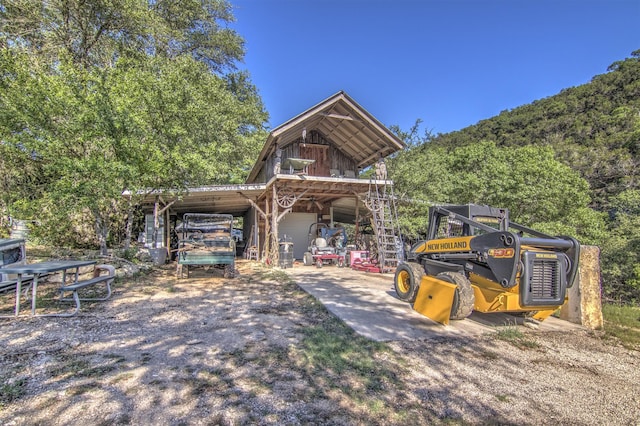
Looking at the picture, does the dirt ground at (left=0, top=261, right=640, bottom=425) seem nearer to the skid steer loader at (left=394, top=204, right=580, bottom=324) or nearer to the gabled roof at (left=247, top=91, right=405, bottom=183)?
the skid steer loader at (left=394, top=204, right=580, bottom=324)

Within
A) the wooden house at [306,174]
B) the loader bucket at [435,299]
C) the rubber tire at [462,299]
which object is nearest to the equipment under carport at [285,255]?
the wooden house at [306,174]

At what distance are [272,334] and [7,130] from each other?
8.63 meters

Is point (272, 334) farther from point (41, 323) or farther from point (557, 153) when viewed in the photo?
point (557, 153)

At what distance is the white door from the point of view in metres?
16.7

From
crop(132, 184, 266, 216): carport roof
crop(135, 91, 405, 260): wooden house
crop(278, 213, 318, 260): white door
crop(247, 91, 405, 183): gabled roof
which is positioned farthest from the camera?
crop(278, 213, 318, 260): white door

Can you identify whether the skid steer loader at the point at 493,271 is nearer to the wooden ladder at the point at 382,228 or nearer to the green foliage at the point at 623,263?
the wooden ladder at the point at 382,228

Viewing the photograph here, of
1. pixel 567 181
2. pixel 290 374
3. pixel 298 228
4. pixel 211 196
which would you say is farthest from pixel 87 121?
pixel 567 181

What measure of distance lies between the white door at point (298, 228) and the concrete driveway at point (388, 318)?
9.00 metres

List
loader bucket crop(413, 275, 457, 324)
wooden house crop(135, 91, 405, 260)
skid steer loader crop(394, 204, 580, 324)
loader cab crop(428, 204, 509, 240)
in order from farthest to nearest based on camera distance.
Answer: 1. wooden house crop(135, 91, 405, 260)
2. loader cab crop(428, 204, 509, 240)
3. loader bucket crop(413, 275, 457, 324)
4. skid steer loader crop(394, 204, 580, 324)

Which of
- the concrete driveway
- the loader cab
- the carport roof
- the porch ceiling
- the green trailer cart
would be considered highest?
the porch ceiling

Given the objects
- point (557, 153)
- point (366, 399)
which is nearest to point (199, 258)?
point (366, 399)

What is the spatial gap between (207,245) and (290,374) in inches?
280

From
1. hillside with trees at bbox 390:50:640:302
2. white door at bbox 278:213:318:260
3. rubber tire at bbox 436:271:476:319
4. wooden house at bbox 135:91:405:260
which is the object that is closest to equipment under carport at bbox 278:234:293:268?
wooden house at bbox 135:91:405:260

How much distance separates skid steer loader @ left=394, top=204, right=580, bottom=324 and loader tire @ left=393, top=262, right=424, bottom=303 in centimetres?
2
